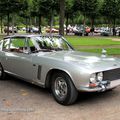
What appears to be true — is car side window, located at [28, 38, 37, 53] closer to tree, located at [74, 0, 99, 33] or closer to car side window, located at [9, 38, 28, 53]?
car side window, located at [9, 38, 28, 53]

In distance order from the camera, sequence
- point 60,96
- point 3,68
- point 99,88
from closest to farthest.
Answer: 1. point 99,88
2. point 60,96
3. point 3,68

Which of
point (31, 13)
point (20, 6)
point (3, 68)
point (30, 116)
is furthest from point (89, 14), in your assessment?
point (30, 116)

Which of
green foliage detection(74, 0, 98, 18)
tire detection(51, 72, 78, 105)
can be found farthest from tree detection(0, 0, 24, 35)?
tire detection(51, 72, 78, 105)

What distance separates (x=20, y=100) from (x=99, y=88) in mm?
1825

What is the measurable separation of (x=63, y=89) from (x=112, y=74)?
3.56 feet

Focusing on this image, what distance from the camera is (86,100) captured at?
618 centimetres

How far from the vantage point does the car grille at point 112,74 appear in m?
5.71

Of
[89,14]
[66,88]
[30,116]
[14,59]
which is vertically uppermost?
[89,14]

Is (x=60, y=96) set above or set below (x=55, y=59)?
below

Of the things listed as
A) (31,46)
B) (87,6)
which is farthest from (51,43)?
(87,6)

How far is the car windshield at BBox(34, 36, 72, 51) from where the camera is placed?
705 cm

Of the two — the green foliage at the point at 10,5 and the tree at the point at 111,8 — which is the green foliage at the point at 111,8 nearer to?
the tree at the point at 111,8

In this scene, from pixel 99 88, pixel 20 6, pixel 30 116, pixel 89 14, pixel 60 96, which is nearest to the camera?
pixel 30 116

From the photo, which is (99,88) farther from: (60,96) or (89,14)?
(89,14)
